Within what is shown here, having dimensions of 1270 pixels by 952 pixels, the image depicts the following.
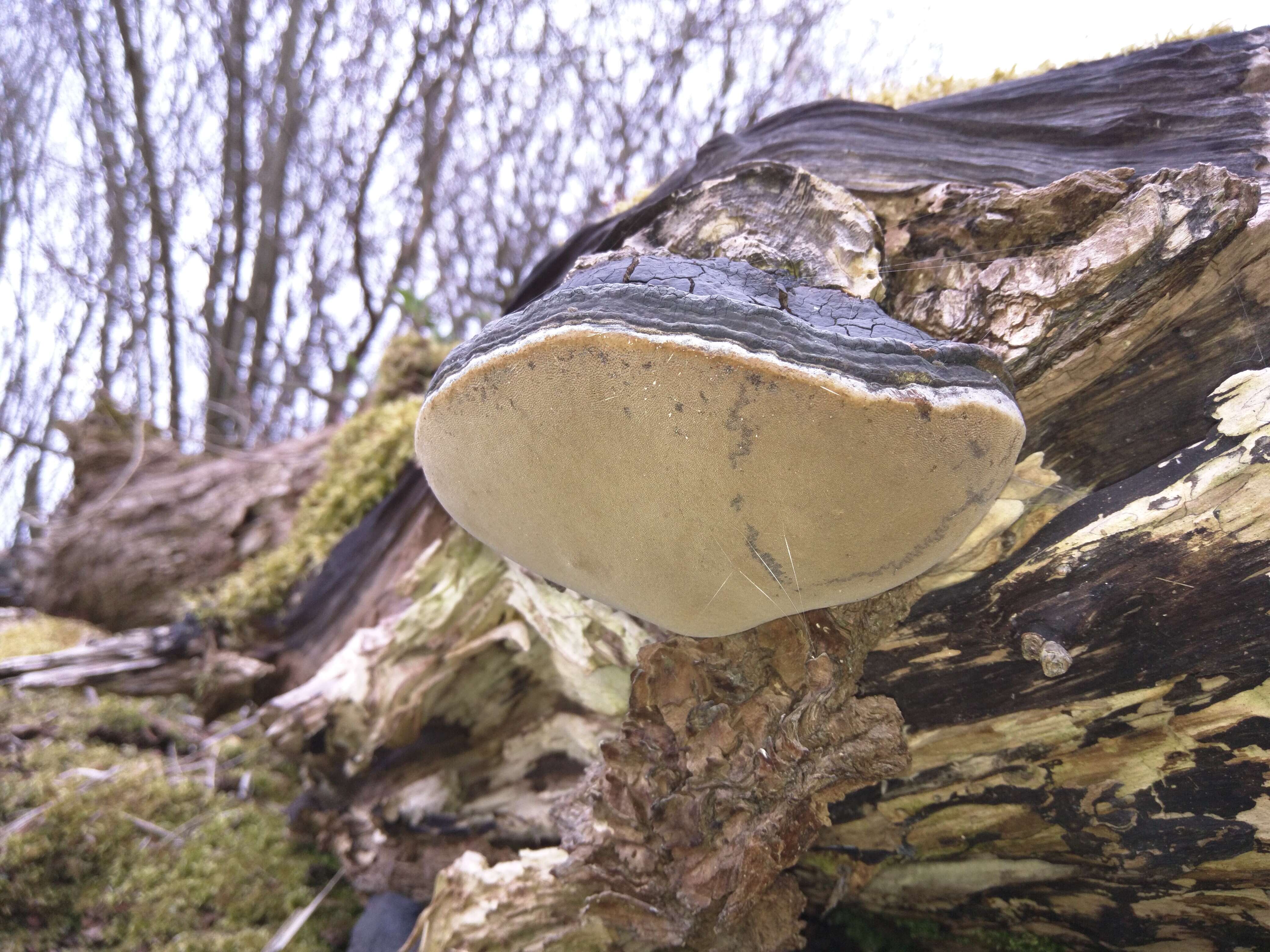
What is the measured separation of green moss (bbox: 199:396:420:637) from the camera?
2695 mm

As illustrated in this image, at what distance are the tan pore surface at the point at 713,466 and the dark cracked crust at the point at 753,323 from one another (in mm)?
32

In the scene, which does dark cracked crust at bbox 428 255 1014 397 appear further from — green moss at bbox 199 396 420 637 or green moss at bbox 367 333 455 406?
green moss at bbox 367 333 455 406

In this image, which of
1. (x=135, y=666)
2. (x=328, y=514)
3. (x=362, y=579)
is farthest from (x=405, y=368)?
(x=135, y=666)

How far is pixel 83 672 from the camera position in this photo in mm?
2863

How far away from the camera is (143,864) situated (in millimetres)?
2092

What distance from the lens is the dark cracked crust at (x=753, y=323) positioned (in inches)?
31.7

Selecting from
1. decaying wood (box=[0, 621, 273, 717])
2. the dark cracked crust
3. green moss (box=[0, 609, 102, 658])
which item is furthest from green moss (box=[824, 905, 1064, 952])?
green moss (box=[0, 609, 102, 658])

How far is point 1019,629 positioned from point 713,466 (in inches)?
27.7

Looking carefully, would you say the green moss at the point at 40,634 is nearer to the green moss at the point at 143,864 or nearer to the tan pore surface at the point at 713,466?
A: the green moss at the point at 143,864

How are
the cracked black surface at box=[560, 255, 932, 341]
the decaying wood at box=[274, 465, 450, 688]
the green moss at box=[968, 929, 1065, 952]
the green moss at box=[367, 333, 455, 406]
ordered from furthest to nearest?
the green moss at box=[367, 333, 455, 406] → the decaying wood at box=[274, 465, 450, 688] → the green moss at box=[968, 929, 1065, 952] → the cracked black surface at box=[560, 255, 932, 341]

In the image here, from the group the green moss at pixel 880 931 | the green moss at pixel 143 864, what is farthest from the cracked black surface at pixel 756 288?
the green moss at pixel 143 864

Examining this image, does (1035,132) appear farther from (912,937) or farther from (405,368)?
(405,368)

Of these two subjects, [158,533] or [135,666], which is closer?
[135,666]

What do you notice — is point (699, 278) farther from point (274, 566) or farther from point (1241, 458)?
point (274, 566)
